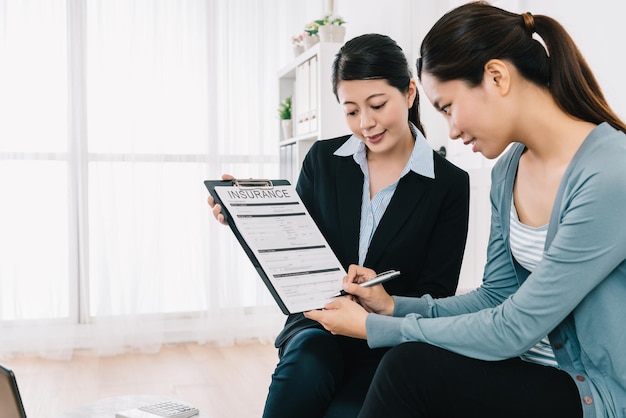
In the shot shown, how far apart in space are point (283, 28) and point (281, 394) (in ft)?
9.48

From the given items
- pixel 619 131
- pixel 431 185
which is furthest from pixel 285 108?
pixel 619 131

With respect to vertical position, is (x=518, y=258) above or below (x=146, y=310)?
above

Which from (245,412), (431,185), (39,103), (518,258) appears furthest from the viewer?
(39,103)

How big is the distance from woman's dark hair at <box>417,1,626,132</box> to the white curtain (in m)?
2.71

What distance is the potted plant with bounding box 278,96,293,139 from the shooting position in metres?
3.65

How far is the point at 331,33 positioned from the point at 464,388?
249 centimetres

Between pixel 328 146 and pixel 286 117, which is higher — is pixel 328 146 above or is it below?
below

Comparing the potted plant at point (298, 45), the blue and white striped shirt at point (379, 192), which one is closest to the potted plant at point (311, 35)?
the potted plant at point (298, 45)

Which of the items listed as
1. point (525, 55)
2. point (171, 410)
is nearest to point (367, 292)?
point (171, 410)

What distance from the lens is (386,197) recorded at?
1671mm

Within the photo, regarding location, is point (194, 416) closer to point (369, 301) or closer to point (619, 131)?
point (369, 301)

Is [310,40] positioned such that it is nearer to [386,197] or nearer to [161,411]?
[386,197]

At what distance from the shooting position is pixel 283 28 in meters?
3.83

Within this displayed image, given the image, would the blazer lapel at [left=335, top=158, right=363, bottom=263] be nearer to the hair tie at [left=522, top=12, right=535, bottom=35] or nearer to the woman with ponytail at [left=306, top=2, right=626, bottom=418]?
the woman with ponytail at [left=306, top=2, right=626, bottom=418]
